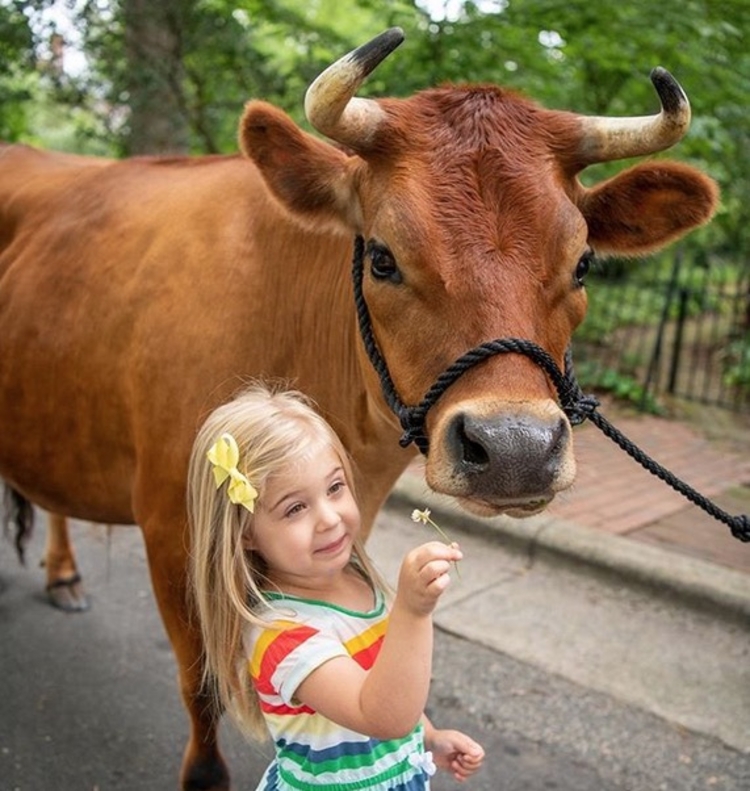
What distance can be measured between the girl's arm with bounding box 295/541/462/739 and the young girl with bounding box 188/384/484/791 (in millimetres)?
29

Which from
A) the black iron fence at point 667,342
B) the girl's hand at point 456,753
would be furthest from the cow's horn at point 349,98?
the black iron fence at point 667,342

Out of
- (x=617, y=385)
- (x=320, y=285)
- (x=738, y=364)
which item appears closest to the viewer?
(x=320, y=285)

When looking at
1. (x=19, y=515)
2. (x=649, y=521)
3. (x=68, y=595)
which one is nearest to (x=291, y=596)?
(x=19, y=515)

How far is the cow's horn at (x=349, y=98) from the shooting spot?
6.86 ft

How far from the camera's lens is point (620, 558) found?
4648 mm

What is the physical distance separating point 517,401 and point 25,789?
2.23 m

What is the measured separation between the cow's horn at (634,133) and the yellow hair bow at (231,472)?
1119 mm

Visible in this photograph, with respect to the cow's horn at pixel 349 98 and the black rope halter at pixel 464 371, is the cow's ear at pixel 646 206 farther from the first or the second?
the cow's horn at pixel 349 98

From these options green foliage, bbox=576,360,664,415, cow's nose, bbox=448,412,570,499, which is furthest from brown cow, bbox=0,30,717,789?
green foliage, bbox=576,360,664,415

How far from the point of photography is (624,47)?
649cm

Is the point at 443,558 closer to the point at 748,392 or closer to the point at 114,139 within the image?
the point at 114,139

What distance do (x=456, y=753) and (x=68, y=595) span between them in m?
2.66

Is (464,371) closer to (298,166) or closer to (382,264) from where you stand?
(382,264)

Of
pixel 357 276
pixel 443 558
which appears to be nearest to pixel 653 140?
pixel 357 276
